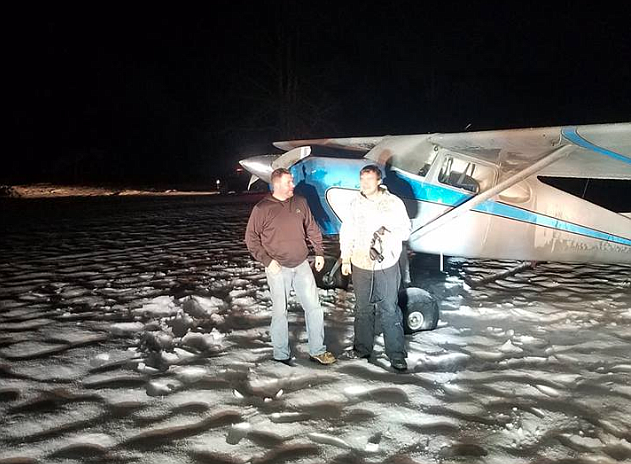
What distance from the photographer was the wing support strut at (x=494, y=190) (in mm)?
5969

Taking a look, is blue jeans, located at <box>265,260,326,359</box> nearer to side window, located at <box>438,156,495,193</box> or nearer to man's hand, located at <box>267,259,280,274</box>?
man's hand, located at <box>267,259,280,274</box>

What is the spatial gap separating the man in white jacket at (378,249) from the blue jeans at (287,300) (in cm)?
38

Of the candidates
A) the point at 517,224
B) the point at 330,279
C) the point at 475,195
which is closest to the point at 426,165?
the point at 475,195

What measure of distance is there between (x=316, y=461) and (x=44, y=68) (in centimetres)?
5175

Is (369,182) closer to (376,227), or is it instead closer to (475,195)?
(376,227)

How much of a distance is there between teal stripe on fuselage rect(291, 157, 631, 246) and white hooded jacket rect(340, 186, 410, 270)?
2046 mm

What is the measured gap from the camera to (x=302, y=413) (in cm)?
368

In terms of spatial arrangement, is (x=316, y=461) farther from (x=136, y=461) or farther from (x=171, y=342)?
(x=171, y=342)

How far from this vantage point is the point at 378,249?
4344mm

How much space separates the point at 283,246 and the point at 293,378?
3.64 ft

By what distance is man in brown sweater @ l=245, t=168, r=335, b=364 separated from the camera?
4289 millimetres

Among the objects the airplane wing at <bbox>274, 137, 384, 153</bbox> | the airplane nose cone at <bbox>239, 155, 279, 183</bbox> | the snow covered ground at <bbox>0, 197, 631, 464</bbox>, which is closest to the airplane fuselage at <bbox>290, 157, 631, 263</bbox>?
the snow covered ground at <bbox>0, 197, 631, 464</bbox>

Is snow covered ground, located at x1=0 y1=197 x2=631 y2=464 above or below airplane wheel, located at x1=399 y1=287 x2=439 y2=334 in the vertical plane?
below

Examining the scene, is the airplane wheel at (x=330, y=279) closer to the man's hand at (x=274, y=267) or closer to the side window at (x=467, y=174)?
the side window at (x=467, y=174)
